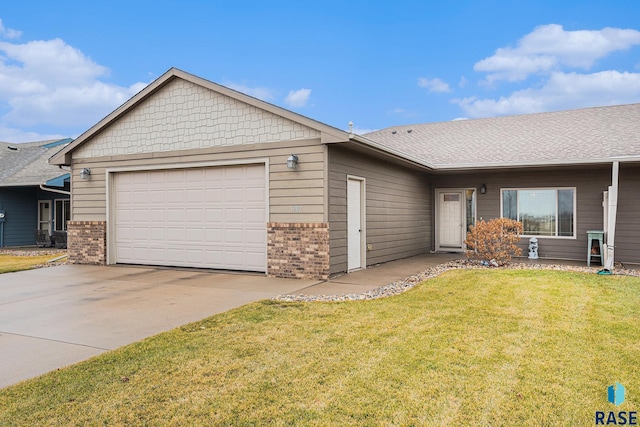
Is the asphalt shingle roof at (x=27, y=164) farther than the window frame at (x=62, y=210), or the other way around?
the window frame at (x=62, y=210)

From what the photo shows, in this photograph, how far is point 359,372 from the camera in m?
3.47

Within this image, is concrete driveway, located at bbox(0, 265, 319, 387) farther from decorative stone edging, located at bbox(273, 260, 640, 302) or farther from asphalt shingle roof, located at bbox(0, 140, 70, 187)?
asphalt shingle roof, located at bbox(0, 140, 70, 187)

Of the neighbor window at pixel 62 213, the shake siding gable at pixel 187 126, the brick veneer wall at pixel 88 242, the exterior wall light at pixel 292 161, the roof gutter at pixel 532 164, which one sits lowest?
the brick veneer wall at pixel 88 242

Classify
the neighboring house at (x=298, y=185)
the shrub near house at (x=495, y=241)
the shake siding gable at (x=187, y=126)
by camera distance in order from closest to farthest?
the neighboring house at (x=298, y=185) < the shake siding gable at (x=187, y=126) < the shrub near house at (x=495, y=241)

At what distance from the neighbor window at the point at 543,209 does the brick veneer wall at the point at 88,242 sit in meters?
11.2

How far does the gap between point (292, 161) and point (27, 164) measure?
1662 cm

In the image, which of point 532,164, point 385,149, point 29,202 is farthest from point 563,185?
point 29,202

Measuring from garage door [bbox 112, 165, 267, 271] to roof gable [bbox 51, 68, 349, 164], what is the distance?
0.70m

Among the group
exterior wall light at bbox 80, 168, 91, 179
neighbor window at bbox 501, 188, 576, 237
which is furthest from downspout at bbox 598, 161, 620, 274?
exterior wall light at bbox 80, 168, 91, 179

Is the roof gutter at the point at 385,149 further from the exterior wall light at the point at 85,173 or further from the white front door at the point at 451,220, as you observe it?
the exterior wall light at the point at 85,173

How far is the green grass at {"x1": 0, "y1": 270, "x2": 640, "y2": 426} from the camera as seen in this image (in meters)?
2.79

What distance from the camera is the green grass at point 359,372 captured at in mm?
2793

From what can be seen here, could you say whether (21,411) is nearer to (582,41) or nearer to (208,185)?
(208,185)

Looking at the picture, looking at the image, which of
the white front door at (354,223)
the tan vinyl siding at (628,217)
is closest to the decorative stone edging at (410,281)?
the white front door at (354,223)
